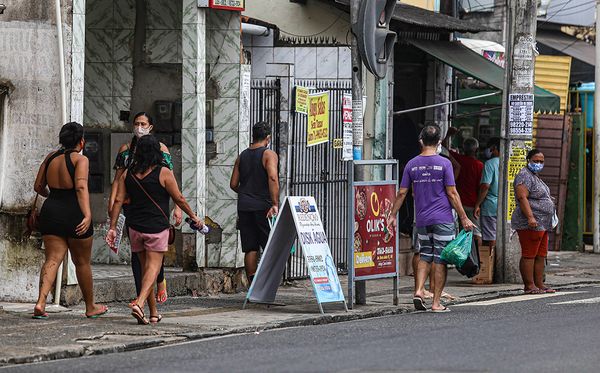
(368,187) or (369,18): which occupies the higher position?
(369,18)

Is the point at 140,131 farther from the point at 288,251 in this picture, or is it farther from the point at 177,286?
the point at 177,286

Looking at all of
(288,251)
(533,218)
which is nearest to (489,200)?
(533,218)

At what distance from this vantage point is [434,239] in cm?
1422

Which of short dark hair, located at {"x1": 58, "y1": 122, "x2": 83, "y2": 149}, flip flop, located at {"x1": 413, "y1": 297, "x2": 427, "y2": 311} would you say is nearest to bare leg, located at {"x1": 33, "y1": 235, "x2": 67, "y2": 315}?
short dark hair, located at {"x1": 58, "y1": 122, "x2": 83, "y2": 149}

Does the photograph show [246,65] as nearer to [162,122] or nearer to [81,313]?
[162,122]

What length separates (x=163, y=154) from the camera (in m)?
13.3

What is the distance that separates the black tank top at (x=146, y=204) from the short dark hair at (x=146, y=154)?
0.23ft

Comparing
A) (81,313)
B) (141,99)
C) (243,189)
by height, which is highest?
(141,99)

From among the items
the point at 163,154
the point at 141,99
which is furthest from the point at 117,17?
the point at 163,154

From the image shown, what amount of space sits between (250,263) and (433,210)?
6.80 feet

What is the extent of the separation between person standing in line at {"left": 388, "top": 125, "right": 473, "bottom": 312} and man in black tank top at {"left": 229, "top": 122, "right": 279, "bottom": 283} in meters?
1.48

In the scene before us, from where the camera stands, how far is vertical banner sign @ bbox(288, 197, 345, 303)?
13922 millimetres

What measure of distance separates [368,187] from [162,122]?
339 centimetres

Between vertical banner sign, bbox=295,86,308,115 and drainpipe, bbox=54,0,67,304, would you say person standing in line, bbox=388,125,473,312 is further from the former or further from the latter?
drainpipe, bbox=54,0,67,304
